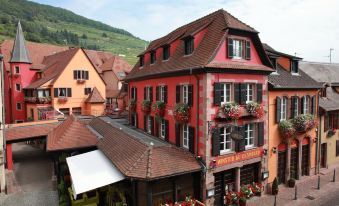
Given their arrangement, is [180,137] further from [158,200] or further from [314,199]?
[314,199]

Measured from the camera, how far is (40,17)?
171 meters

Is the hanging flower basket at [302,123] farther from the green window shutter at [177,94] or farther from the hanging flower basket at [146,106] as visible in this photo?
the hanging flower basket at [146,106]

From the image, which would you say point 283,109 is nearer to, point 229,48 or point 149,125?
point 229,48

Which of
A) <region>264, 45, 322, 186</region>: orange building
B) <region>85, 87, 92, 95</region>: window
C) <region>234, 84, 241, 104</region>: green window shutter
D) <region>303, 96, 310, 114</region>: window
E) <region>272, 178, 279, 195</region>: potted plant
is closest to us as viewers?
<region>234, 84, 241, 104</region>: green window shutter

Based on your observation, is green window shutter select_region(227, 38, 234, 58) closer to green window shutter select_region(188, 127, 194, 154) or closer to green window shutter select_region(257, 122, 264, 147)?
green window shutter select_region(188, 127, 194, 154)

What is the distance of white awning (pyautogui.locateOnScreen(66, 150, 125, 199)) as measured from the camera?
47.5ft

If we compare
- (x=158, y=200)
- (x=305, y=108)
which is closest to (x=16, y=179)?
(x=158, y=200)

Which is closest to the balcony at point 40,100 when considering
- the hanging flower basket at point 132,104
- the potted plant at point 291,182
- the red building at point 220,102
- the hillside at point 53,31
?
the hanging flower basket at point 132,104

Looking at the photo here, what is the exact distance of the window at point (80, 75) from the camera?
129 feet

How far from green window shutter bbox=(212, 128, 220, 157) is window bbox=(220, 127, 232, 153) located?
0.86m

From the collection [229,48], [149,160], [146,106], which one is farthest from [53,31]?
[149,160]

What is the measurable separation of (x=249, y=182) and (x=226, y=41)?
33.9 feet

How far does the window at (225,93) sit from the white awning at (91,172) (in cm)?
792

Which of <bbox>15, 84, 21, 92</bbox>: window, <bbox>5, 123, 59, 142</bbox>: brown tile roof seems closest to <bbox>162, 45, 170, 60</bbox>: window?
<bbox>5, 123, 59, 142</bbox>: brown tile roof
